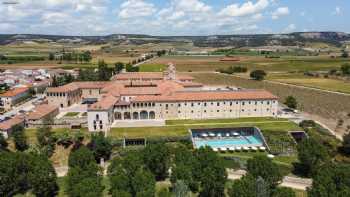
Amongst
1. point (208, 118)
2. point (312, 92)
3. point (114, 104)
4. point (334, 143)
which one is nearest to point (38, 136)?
point (114, 104)

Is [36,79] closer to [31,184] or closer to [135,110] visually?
[135,110]

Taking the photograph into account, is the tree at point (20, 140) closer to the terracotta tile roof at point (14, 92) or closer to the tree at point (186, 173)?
the tree at point (186, 173)

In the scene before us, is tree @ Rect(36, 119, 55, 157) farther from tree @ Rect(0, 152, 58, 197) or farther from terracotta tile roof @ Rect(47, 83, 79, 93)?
terracotta tile roof @ Rect(47, 83, 79, 93)

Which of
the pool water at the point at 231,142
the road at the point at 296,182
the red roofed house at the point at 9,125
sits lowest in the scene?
the road at the point at 296,182

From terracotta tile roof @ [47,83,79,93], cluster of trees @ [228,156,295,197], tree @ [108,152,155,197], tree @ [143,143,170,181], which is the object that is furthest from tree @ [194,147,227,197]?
terracotta tile roof @ [47,83,79,93]

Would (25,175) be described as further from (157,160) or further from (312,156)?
(312,156)

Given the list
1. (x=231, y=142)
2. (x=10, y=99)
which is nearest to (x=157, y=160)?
(x=231, y=142)

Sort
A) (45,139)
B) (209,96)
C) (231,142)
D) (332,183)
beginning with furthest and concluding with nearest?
(209,96) < (231,142) < (45,139) < (332,183)

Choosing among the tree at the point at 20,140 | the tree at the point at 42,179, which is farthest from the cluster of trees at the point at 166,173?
the tree at the point at 20,140
